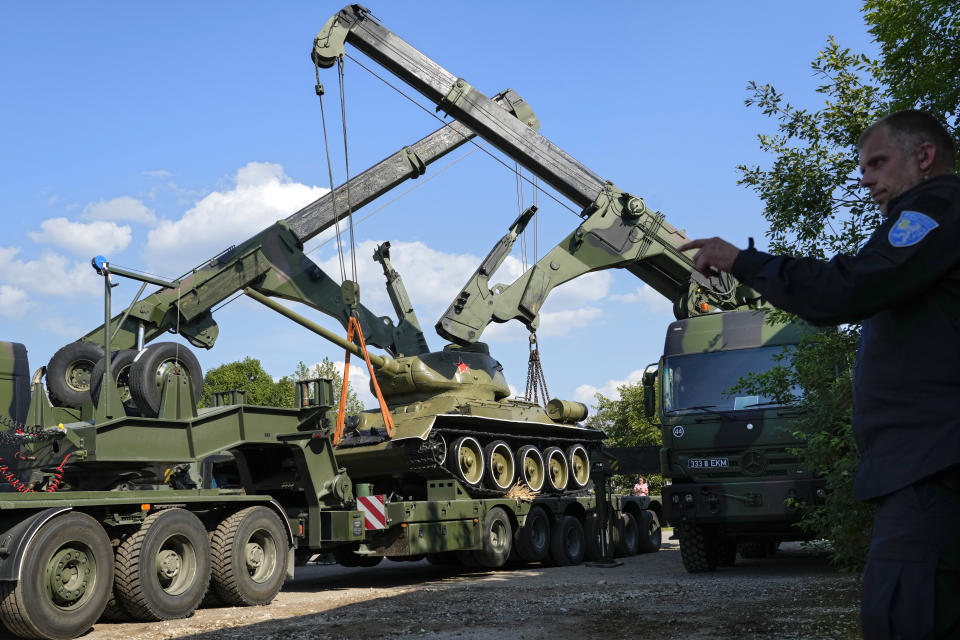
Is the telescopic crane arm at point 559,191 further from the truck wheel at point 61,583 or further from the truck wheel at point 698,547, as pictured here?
the truck wheel at point 61,583

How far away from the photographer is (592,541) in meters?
16.8

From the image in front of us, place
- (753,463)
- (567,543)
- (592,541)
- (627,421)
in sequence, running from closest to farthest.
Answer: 1. (753,463)
2. (567,543)
3. (592,541)
4. (627,421)

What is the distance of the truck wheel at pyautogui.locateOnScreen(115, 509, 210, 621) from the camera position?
8.88 m

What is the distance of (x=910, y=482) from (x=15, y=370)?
11578mm

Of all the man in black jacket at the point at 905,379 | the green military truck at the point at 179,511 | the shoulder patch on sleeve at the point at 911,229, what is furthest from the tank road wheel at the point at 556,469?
the shoulder patch on sleeve at the point at 911,229

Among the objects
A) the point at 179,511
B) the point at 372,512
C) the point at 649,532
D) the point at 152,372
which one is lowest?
the point at 649,532

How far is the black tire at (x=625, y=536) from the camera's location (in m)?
17.6

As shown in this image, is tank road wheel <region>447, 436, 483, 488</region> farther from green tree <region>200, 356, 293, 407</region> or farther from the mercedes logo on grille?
green tree <region>200, 356, 293, 407</region>

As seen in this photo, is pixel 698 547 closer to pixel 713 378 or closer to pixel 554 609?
pixel 713 378

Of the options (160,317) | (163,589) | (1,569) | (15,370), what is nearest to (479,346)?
(160,317)

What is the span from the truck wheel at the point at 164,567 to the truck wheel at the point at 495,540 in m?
5.64

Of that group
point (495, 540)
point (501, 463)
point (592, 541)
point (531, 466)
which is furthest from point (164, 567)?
point (592, 541)

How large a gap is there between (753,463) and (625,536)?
5993 millimetres

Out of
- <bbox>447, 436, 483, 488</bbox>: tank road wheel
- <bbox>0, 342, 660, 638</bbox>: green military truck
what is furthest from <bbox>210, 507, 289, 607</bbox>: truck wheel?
<bbox>447, 436, 483, 488</bbox>: tank road wheel
